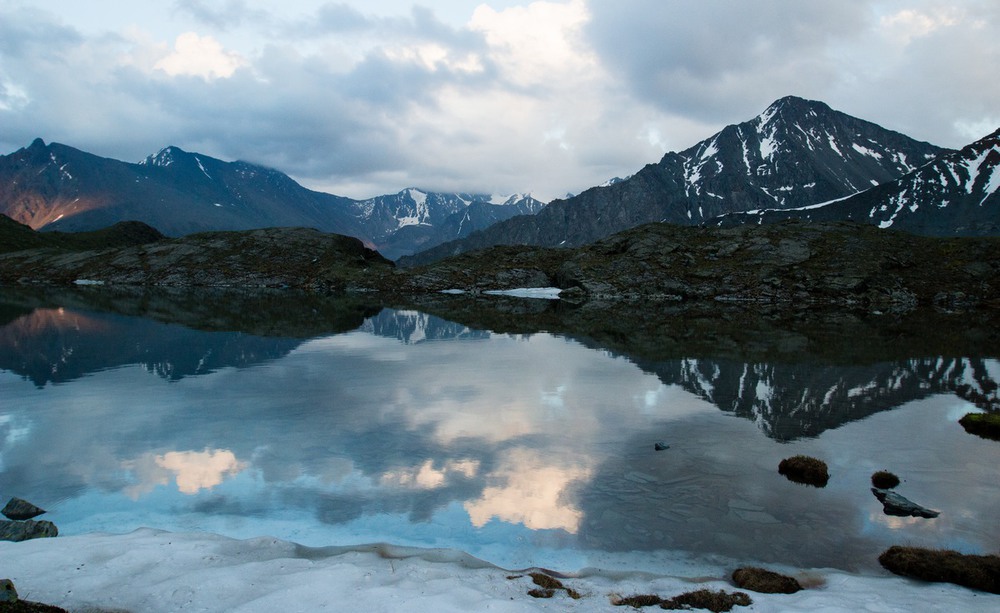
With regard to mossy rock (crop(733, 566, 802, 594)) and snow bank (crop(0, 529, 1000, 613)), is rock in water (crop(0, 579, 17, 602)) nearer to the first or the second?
snow bank (crop(0, 529, 1000, 613))

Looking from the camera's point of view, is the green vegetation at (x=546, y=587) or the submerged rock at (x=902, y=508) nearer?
the green vegetation at (x=546, y=587)

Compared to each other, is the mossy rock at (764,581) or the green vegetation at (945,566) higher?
the green vegetation at (945,566)

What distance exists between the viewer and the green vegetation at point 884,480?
2028 centimetres

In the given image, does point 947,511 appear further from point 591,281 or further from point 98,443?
point 591,281

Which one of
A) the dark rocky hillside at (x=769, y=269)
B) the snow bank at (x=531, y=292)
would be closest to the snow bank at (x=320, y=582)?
the dark rocky hillside at (x=769, y=269)

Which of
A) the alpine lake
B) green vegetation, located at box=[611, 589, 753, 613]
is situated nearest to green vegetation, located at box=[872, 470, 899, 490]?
the alpine lake

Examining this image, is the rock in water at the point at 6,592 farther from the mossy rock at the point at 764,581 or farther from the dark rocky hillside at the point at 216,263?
the dark rocky hillside at the point at 216,263

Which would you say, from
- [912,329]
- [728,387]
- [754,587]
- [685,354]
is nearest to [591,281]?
[912,329]

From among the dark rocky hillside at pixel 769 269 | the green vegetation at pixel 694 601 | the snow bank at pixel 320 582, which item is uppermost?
the dark rocky hillside at pixel 769 269

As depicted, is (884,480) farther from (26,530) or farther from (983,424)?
(26,530)

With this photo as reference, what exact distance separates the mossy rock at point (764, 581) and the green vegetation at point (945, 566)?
3.25 meters

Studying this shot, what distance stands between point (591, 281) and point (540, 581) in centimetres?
12723

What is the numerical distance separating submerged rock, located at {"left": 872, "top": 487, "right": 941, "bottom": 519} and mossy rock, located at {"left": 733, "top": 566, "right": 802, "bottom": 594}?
6910 millimetres

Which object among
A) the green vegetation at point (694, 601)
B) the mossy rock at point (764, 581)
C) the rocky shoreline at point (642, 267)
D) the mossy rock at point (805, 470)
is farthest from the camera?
the rocky shoreline at point (642, 267)
